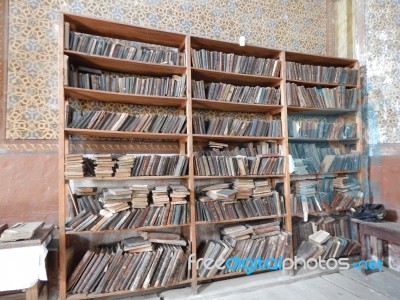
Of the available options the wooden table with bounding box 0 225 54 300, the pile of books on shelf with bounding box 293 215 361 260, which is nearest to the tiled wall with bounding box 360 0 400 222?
the pile of books on shelf with bounding box 293 215 361 260

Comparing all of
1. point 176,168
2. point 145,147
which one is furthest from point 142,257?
point 145,147

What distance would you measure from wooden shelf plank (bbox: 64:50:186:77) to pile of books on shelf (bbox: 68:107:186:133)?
0.47 meters

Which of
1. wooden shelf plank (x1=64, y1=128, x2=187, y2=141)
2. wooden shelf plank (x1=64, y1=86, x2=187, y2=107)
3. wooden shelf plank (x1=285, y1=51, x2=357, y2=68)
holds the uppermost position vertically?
wooden shelf plank (x1=285, y1=51, x2=357, y2=68)

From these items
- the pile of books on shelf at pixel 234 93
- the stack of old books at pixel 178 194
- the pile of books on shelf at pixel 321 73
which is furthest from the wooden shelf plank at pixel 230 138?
the pile of books on shelf at pixel 321 73

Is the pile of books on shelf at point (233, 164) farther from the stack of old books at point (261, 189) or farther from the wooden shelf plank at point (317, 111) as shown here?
the wooden shelf plank at point (317, 111)

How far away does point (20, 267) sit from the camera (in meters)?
1.71

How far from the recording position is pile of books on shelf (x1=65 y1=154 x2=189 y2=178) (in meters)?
2.05

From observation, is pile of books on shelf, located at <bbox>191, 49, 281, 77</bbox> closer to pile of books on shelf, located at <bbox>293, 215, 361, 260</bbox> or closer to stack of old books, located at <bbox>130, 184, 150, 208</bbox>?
stack of old books, located at <bbox>130, 184, 150, 208</bbox>

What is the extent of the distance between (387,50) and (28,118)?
158 inches

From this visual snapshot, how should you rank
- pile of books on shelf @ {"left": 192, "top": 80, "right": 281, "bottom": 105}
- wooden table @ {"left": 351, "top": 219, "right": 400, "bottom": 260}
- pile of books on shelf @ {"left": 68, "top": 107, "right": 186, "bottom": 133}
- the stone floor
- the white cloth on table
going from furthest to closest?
pile of books on shelf @ {"left": 192, "top": 80, "right": 281, "bottom": 105}
wooden table @ {"left": 351, "top": 219, "right": 400, "bottom": 260}
the stone floor
pile of books on shelf @ {"left": 68, "top": 107, "right": 186, "bottom": 133}
the white cloth on table

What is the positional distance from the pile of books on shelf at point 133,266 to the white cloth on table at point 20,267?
1.21 ft

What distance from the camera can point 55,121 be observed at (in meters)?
2.33

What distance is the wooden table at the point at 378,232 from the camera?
238cm

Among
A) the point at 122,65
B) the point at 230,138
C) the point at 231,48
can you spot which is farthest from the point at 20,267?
the point at 231,48
